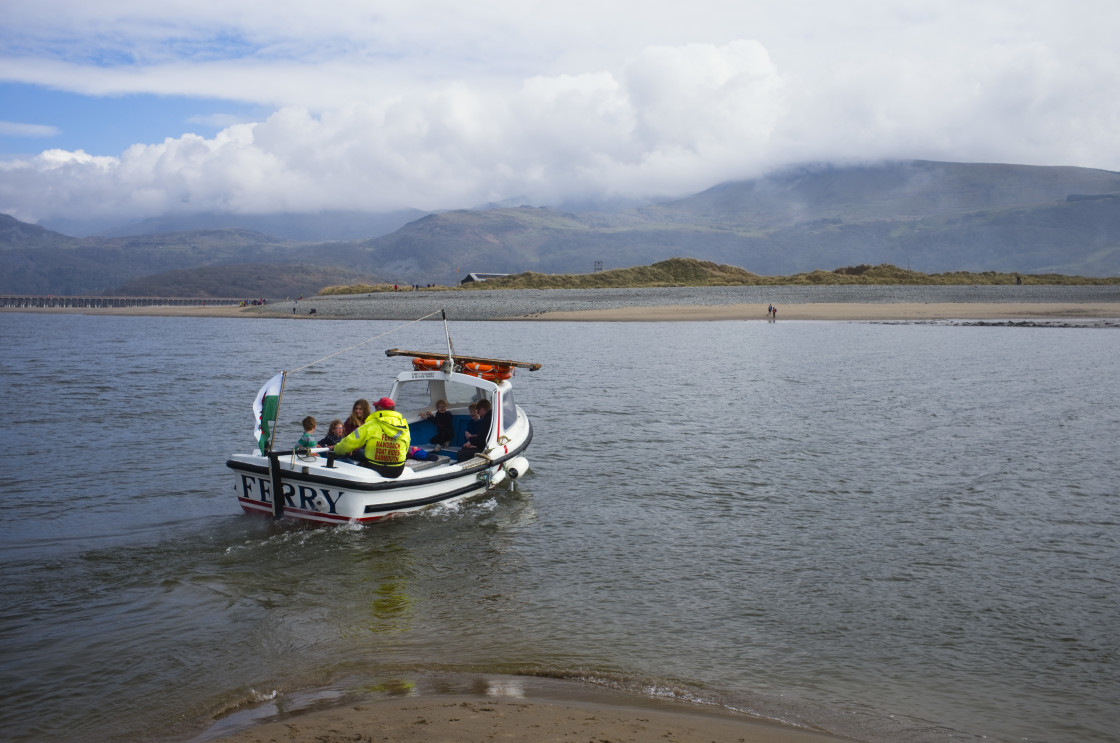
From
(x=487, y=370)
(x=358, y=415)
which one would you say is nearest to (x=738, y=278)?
(x=487, y=370)

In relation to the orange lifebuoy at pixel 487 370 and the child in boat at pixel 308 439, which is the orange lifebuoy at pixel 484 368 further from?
the child in boat at pixel 308 439

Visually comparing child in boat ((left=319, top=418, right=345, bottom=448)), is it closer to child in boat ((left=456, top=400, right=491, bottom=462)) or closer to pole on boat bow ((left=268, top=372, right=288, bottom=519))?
pole on boat bow ((left=268, top=372, right=288, bottom=519))

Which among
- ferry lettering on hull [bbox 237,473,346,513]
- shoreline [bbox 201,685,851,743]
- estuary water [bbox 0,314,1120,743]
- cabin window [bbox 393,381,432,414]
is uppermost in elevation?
cabin window [bbox 393,381,432,414]

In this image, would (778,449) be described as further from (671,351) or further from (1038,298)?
(1038,298)

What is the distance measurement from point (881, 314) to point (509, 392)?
58.1 metres

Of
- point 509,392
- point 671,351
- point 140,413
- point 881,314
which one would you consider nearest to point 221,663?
point 509,392

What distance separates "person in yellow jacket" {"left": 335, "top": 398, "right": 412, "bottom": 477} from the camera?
13.2 meters

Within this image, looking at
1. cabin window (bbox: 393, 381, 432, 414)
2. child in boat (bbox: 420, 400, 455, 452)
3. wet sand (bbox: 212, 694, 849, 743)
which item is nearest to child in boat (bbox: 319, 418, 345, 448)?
cabin window (bbox: 393, 381, 432, 414)

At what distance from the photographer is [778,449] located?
18.8 metres

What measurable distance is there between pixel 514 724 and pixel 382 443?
728cm

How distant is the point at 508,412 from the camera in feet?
55.8

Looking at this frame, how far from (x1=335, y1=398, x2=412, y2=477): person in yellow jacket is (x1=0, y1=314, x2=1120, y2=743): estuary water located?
1.00 meters

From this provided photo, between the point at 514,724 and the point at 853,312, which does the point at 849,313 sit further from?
the point at 514,724

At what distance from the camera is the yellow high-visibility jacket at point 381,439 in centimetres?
1322
